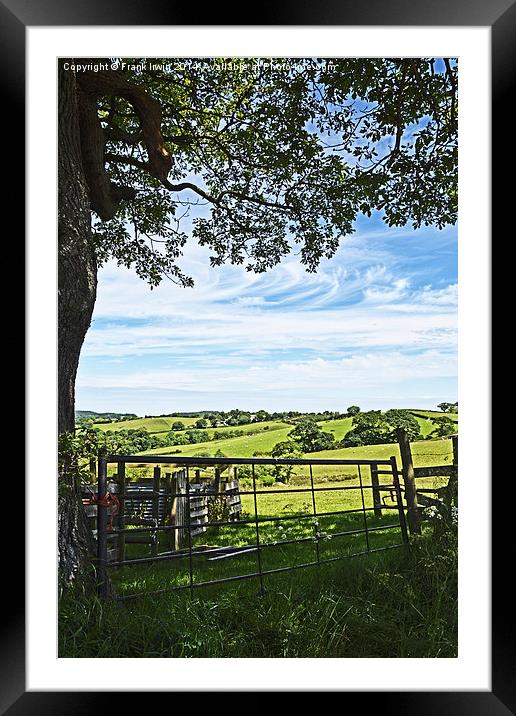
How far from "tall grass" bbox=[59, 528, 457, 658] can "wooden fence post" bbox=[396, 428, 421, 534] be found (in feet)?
2.36

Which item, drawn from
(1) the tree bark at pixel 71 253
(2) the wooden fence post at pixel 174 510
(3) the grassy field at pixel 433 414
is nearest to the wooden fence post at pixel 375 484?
(3) the grassy field at pixel 433 414

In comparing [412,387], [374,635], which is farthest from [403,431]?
[374,635]

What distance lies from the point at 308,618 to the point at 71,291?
1766 mm

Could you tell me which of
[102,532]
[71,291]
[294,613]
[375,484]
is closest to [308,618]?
[294,613]

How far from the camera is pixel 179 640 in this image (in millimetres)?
2234

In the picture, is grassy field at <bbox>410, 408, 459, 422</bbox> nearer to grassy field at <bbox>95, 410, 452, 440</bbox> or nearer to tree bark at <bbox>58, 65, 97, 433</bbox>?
grassy field at <bbox>95, 410, 452, 440</bbox>

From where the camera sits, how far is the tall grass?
7.21ft

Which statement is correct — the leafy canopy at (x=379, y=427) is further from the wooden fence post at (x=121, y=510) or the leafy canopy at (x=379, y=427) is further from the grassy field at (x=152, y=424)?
the wooden fence post at (x=121, y=510)

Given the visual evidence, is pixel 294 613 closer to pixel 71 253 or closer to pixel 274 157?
pixel 71 253

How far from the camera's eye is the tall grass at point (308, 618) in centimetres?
220
